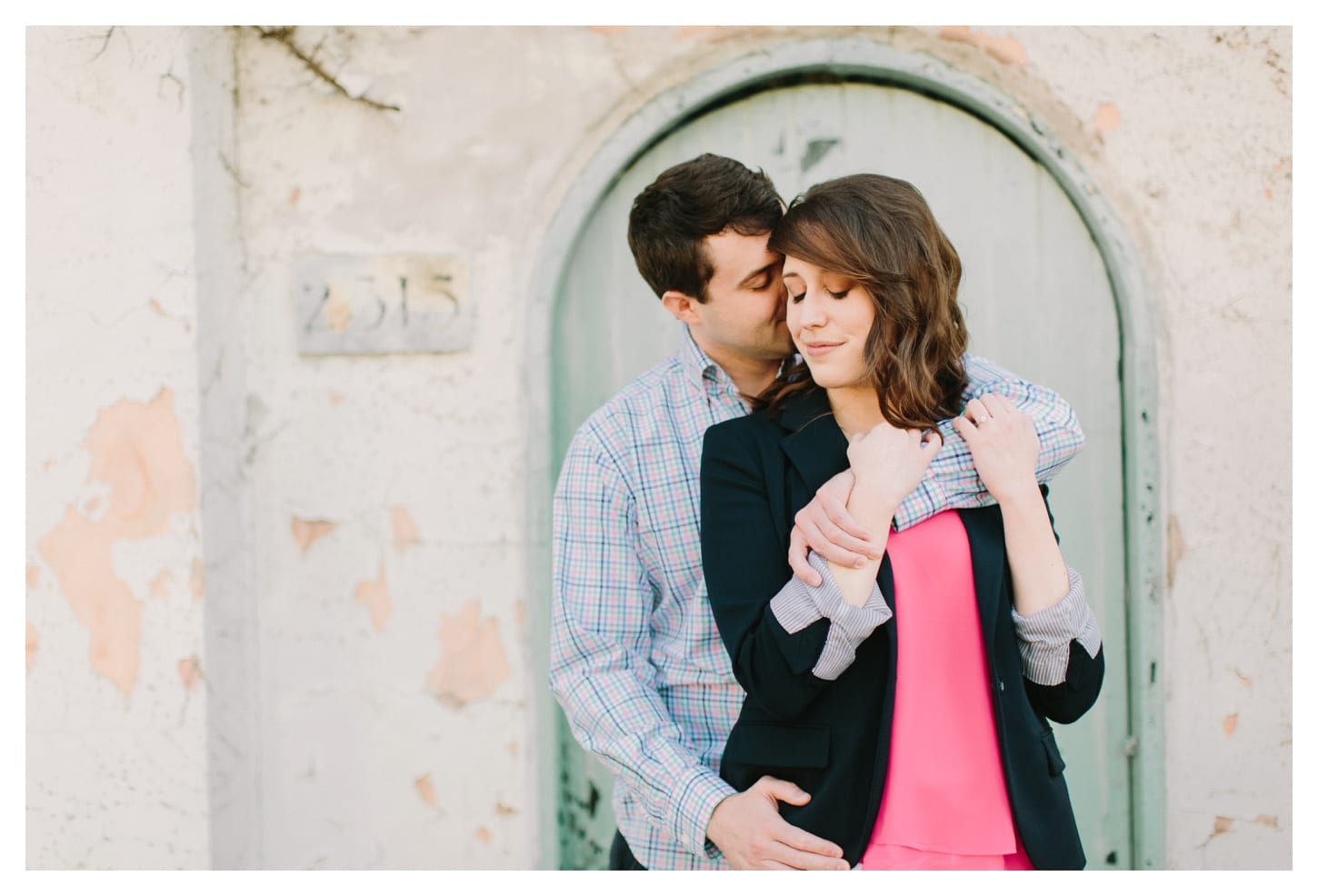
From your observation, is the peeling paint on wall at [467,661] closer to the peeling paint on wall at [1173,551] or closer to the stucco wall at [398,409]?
the stucco wall at [398,409]

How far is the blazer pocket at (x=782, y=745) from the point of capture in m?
1.49

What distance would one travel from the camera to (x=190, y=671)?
7.72 feet

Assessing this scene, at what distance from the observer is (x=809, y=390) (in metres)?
1.63

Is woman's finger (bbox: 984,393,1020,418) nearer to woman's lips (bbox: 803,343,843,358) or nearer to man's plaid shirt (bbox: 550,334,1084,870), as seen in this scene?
man's plaid shirt (bbox: 550,334,1084,870)

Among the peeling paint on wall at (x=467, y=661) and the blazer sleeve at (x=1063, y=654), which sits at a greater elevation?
the blazer sleeve at (x=1063, y=654)

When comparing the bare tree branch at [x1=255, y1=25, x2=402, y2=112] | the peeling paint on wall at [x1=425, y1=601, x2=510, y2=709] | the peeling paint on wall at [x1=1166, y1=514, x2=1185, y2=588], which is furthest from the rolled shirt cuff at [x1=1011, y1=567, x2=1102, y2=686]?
the bare tree branch at [x1=255, y1=25, x2=402, y2=112]

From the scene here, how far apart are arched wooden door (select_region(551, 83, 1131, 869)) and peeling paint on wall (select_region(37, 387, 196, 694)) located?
0.84 metres

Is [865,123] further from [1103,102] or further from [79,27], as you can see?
[79,27]

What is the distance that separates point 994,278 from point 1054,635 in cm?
120

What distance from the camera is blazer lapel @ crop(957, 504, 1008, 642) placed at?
4.69 feet

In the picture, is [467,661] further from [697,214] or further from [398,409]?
[697,214]

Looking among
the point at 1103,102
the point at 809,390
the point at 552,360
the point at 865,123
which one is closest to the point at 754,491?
the point at 809,390

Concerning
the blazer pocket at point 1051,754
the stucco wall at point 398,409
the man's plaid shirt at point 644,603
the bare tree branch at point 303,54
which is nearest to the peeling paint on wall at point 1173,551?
the stucco wall at point 398,409

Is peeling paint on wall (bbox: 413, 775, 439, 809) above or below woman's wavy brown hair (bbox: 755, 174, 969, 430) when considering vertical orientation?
below
